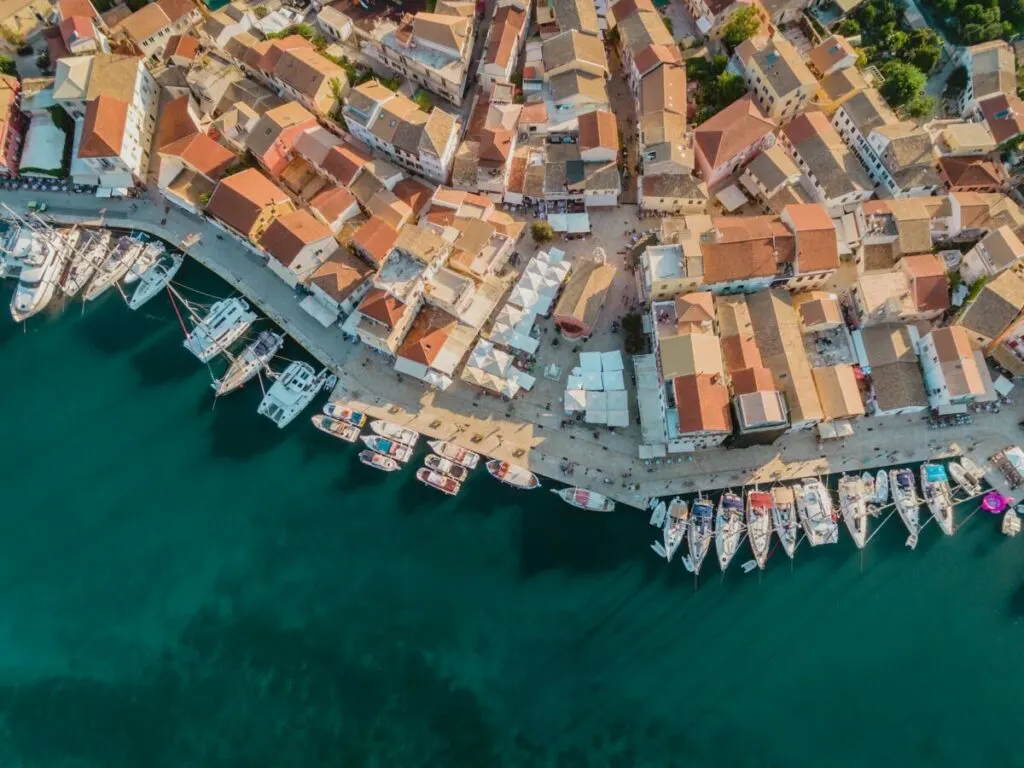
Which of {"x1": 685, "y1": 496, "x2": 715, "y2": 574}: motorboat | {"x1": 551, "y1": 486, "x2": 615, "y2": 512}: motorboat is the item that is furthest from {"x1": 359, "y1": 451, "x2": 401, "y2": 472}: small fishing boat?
{"x1": 685, "y1": 496, "x2": 715, "y2": 574}: motorboat

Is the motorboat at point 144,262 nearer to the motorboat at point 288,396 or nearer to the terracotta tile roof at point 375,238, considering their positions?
the motorboat at point 288,396

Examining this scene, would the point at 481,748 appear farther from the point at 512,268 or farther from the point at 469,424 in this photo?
the point at 512,268

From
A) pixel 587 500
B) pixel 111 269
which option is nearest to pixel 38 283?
pixel 111 269

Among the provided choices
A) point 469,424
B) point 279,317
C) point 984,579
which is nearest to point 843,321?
point 984,579

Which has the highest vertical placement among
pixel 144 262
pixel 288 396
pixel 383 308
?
pixel 383 308

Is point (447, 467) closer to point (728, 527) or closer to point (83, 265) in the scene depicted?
point (728, 527)

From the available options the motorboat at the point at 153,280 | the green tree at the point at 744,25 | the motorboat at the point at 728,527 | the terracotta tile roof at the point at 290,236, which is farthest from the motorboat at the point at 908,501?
the motorboat at the point at 153,280
